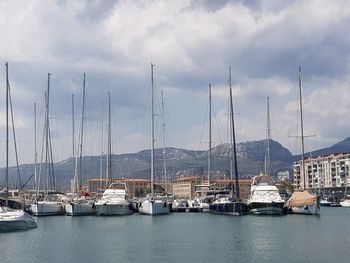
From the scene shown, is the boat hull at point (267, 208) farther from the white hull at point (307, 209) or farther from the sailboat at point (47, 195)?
the sailboat at point (47, 195)

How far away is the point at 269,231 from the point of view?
66438 millimetres

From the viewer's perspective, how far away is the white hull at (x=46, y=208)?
329 ft

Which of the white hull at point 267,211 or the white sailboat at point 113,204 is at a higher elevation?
the white sailboat at point 113,204

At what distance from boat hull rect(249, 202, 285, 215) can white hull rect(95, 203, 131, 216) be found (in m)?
23.3

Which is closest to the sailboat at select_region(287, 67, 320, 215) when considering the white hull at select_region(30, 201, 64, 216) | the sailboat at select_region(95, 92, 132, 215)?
the sailboat at select_region(95, 92, 132, 215)

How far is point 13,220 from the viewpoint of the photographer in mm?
64500

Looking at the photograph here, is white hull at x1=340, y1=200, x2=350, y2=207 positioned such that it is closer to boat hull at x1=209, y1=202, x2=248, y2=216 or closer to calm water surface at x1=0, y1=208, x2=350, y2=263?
boat hull at x1=209, y1=202, x2=248, y2=216

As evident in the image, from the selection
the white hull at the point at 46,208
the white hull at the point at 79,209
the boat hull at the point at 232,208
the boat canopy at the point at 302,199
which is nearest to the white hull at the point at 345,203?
the boat canopy at the point at 302,199

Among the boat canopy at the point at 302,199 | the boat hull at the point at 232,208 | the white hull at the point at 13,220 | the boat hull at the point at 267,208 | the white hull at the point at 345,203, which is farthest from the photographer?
the white hull at the point at 345,203

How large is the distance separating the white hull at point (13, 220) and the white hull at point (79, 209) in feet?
106

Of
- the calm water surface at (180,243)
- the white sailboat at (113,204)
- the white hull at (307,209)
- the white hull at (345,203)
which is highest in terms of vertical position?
the white sailboat at (113,204)

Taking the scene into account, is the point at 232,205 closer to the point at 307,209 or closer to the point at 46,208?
the point at 307,209

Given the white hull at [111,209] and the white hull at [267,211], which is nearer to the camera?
the white hull at [267,211]

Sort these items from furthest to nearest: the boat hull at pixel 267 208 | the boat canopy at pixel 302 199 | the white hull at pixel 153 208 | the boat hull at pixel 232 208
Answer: the white hull at pixel 153 208, the boat canopy at pixel 302 199, the boat hull at pixel 232 208, the boat hull at pixel 267 208
